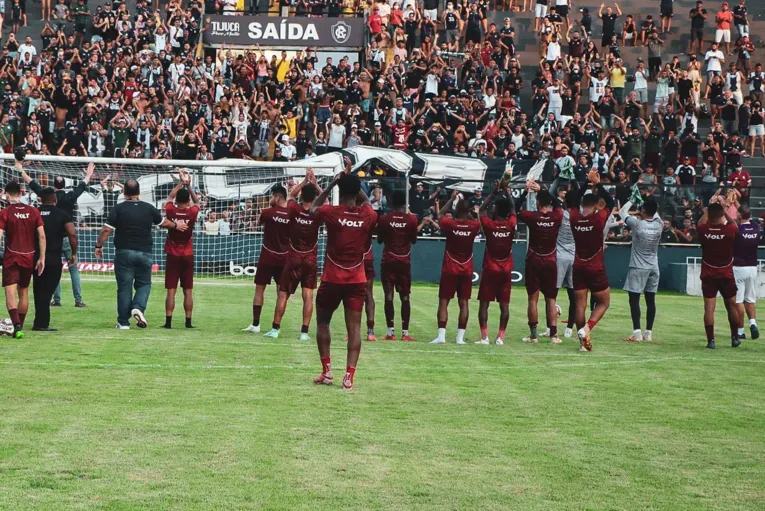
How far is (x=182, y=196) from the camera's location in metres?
16.3

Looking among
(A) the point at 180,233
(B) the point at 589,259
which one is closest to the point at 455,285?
(B) the point at 589,259

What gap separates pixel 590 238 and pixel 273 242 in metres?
4.61

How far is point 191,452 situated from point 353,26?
108 feet

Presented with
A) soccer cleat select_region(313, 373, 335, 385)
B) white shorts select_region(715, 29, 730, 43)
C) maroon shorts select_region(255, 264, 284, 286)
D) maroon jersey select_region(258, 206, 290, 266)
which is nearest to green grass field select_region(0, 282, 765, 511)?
soccer cleat select_region(313, 373, 335, 385)

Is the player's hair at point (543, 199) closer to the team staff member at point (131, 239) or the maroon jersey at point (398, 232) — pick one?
the maroon jersey at point (398, 232)

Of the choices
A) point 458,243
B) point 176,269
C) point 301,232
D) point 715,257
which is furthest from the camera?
point 176,269

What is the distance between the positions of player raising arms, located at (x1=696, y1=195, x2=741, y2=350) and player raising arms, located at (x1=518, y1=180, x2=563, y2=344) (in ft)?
7.10

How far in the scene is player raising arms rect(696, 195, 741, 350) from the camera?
52.8 feet

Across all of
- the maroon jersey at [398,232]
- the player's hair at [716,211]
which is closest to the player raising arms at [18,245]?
the maroon jersey at [398,232]

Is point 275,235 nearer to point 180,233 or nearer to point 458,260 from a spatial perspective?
point 180,233

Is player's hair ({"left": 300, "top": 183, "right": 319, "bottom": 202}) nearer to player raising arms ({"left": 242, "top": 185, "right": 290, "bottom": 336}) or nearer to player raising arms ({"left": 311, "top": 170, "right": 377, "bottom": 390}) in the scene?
player raising arms ({"left": 242, "top": 185, "right": 290, "bottom": 336})

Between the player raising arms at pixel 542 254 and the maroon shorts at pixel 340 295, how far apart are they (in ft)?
17.6

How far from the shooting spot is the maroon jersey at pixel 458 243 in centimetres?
1576

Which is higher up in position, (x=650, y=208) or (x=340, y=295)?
(x=650, y=208)
